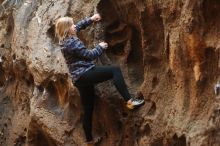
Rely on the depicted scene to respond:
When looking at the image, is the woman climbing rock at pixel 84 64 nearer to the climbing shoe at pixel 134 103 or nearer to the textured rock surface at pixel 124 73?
the climbing shoe at pixel 134 103

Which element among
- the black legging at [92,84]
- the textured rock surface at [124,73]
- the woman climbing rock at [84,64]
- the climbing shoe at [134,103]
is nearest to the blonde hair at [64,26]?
the woman climbing rock at [84,64]

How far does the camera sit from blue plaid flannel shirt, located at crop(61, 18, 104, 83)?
18.4ft

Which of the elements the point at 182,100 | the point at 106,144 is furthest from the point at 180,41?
the point at 106,144

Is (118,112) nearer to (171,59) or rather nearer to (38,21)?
(171,59)

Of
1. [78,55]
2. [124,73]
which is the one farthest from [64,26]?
[124,73]

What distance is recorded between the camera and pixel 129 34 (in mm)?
6230

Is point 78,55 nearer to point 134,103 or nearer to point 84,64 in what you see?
point 84,64

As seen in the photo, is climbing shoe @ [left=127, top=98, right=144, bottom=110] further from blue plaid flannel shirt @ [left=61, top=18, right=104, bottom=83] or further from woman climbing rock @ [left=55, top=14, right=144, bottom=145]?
blue plaid flannel shirt @ [left=61, top=18, right=104, bottom=83]

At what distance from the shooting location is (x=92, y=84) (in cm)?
586

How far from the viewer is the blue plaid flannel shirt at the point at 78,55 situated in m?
5.61

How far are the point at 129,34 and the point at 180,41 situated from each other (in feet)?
4.17

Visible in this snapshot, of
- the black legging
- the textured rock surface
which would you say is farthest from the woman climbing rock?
the textured rock surface

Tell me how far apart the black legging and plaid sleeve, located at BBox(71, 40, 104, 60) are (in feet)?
0.48

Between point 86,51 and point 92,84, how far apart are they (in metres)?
0.44
